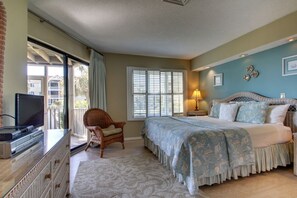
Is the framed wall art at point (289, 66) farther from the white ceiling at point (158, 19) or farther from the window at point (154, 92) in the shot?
the window at point (154, 92)

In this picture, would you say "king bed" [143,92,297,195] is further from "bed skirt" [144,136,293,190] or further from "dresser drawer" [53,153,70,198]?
"dresser drawer" [53,153,70,198]

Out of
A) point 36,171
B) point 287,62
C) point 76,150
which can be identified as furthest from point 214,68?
point 36,171

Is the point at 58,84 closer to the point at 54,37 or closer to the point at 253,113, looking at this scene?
the point at 54,37

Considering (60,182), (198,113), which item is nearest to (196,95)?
(198,113)

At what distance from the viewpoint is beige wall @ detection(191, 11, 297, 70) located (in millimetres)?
2816

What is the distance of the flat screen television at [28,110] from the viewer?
1.43 m

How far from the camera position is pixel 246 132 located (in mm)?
A: 2553

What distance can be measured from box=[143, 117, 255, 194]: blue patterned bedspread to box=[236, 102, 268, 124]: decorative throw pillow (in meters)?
0.76

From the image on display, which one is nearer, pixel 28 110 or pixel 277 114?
pixel 28 110

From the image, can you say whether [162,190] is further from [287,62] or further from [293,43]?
[293,43]

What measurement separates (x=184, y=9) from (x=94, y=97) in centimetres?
305

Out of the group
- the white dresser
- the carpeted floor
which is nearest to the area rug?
the carpeted floor

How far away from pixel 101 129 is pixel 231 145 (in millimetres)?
2602

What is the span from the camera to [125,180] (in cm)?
253
